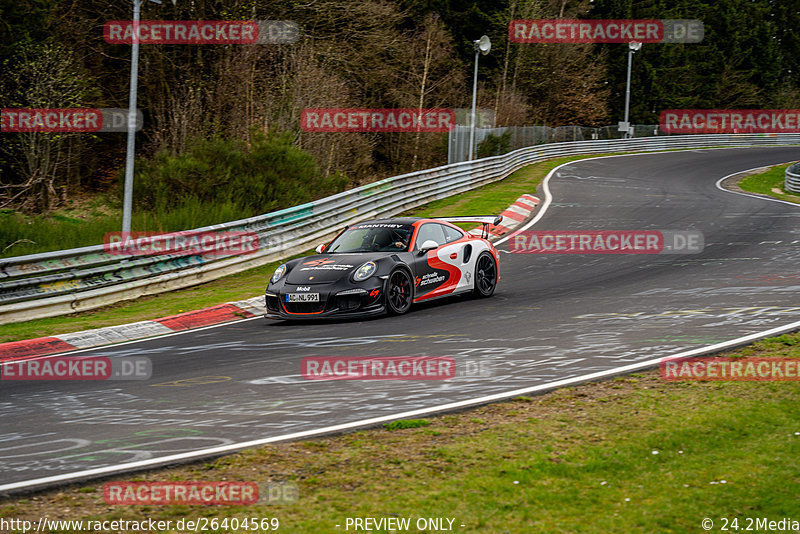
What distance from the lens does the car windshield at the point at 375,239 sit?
41.5ft

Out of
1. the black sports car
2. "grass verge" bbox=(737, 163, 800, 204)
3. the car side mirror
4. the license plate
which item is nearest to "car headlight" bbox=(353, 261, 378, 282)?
the black sports car

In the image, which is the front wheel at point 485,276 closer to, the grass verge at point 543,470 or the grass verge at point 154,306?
the grass verge at point 154,306

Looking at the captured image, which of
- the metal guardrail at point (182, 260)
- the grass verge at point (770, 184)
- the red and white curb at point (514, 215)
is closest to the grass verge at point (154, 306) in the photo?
the metal guardrail at point (182, 260)

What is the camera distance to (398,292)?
476 inches

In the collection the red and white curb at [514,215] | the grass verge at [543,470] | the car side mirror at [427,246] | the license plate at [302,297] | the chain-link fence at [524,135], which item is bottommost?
the grass verge at [543,470]

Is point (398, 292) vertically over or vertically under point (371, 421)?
over

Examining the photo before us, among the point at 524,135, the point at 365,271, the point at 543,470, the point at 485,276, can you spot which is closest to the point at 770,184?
the point at 524,135

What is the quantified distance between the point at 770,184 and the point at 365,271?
92.4 feet

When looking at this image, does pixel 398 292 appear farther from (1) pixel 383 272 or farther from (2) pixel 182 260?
(2) pixel 182 260

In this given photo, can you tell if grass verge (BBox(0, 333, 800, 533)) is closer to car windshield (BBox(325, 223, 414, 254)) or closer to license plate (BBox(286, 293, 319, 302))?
license plate (BBox(286, 293, 319, 302))

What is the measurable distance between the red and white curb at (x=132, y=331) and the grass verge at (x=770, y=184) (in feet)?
68.0

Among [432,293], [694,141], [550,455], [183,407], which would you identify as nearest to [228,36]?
[432,293]

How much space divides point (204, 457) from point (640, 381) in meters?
3.91

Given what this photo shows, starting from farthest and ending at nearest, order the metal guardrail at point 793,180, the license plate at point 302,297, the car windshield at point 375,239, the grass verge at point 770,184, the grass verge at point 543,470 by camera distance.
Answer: the metal guardrail at point 793,180 < the grass verge at point 770,184 < the car windshield at point 375,239 < the license plate at point 302,297 < the grass verge at point 543,470
